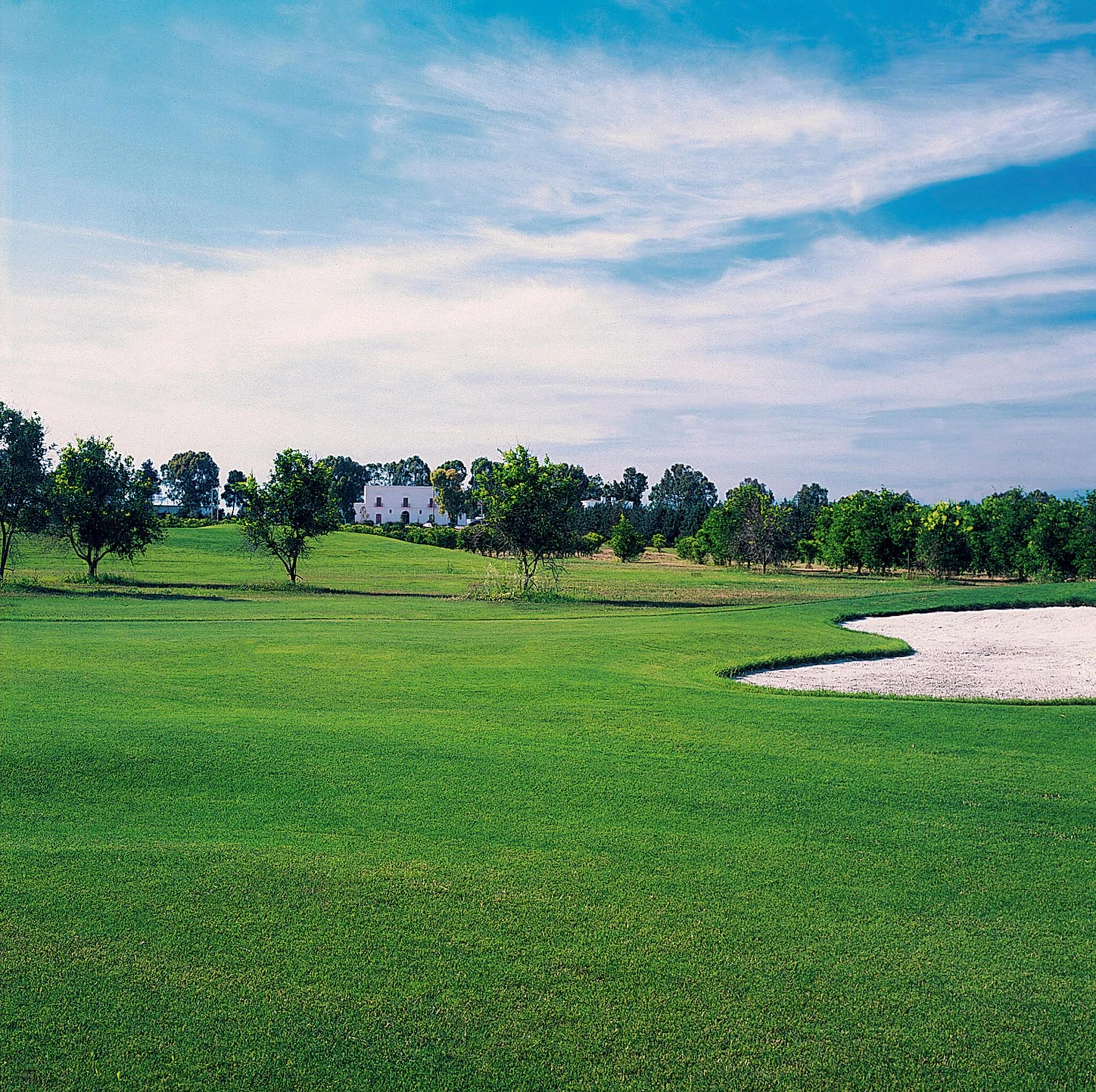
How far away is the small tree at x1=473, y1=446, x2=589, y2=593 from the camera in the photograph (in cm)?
3706

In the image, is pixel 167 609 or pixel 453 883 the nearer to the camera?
pixel 453 883

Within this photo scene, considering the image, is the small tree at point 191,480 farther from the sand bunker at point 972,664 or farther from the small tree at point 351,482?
the sand bunker at point 972,664

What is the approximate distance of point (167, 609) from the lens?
1012 inches

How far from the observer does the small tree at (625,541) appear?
240 ft

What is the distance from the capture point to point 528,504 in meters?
37.1

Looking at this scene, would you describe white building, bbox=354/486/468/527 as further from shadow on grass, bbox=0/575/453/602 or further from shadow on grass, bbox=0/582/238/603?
shadow on grass, bbox=0/582/238/603

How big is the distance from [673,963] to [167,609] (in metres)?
24.2

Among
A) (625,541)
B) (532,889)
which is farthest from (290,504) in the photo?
(532,889)

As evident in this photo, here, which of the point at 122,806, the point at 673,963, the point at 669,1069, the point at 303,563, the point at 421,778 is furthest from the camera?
the point at 303,563

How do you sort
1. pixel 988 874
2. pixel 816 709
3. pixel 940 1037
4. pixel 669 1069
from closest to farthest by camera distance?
1. pixel 669 1069
2. pixel 940 1037
3. pixel 988 874
4. pixel 816 709

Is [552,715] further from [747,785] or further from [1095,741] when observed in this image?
[1095,741]

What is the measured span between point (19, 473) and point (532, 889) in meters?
39.0

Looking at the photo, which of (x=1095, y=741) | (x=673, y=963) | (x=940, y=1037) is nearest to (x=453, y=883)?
(x=673, y=963)

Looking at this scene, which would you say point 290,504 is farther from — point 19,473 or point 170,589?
point 19,473
